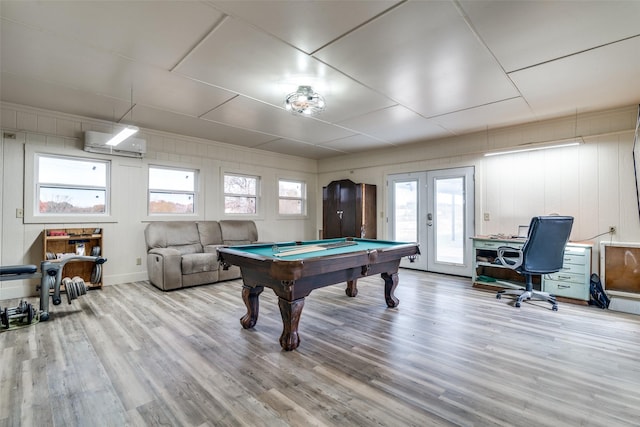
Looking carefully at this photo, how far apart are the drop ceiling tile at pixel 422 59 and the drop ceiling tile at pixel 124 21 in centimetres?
107

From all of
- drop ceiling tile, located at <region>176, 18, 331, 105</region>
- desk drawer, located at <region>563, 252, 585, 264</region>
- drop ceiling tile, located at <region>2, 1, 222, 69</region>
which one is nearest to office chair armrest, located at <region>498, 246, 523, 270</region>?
desk drawer, located at <region>563, 252, 585, 264</region>

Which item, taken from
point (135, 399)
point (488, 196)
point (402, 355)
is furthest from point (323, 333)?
point (488, 196)

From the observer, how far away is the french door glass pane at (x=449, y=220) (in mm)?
5621

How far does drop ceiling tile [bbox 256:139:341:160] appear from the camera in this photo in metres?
6.25

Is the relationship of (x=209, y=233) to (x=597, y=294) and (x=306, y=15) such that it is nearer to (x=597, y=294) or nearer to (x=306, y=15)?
(x=306, y=15)

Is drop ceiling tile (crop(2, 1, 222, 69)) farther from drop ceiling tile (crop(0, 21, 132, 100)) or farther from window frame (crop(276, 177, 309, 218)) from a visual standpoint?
window frame (crop(276, 177, 309, 218))

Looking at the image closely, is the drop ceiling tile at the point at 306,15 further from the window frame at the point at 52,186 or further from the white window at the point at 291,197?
the white window at the point at 291,197

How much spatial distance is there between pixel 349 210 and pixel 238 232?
2.52m

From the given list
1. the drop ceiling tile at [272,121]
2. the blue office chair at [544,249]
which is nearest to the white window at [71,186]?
the drop ceiling tile at [272,121]

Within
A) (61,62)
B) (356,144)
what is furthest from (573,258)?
(61,62)

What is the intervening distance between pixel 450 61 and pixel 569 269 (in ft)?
10.9

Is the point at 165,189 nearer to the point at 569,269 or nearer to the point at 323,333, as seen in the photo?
the point at 323,333

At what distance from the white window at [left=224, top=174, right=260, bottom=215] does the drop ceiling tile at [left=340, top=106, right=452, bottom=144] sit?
2890 millimetres

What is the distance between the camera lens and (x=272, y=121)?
4738 mm
